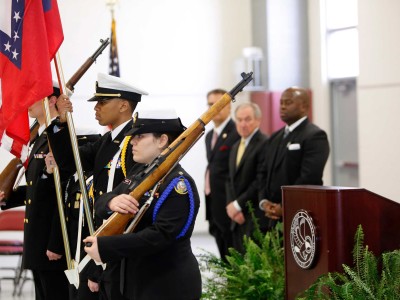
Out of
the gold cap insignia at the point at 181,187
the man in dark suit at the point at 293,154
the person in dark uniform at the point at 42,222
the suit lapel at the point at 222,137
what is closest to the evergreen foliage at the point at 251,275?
the man in dark suit at the point at 293,154

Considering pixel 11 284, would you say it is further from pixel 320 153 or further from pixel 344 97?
pixel 344 97

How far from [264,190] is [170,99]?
609cm

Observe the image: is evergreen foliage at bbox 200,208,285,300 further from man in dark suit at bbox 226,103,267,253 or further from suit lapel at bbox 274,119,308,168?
man in dark suit at bbox 226,103,267,253

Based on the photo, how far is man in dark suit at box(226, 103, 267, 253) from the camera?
20.7 feet

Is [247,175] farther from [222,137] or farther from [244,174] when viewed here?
[222,137]

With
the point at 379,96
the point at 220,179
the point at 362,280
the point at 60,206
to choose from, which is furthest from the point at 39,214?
the point at 379,96

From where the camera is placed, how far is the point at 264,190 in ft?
19.5

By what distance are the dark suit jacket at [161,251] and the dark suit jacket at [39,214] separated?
1336mm

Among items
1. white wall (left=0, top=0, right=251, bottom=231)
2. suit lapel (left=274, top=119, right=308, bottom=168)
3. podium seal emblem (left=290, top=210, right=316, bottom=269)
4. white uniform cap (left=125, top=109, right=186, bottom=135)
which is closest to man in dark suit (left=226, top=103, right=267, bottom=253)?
suit lapel (left=274, top=119, right=308, bottom=168)

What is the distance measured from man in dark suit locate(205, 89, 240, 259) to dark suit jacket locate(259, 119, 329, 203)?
105cm

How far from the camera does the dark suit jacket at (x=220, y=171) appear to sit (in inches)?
275

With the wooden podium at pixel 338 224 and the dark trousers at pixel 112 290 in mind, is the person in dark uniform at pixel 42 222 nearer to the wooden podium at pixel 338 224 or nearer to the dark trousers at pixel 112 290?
the dark trousers at pixel 112 290

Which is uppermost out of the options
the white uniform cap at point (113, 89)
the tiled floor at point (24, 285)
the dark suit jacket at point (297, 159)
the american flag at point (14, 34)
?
the american flag at point (14, 34)

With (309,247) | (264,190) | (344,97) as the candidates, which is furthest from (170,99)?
(309,247)
